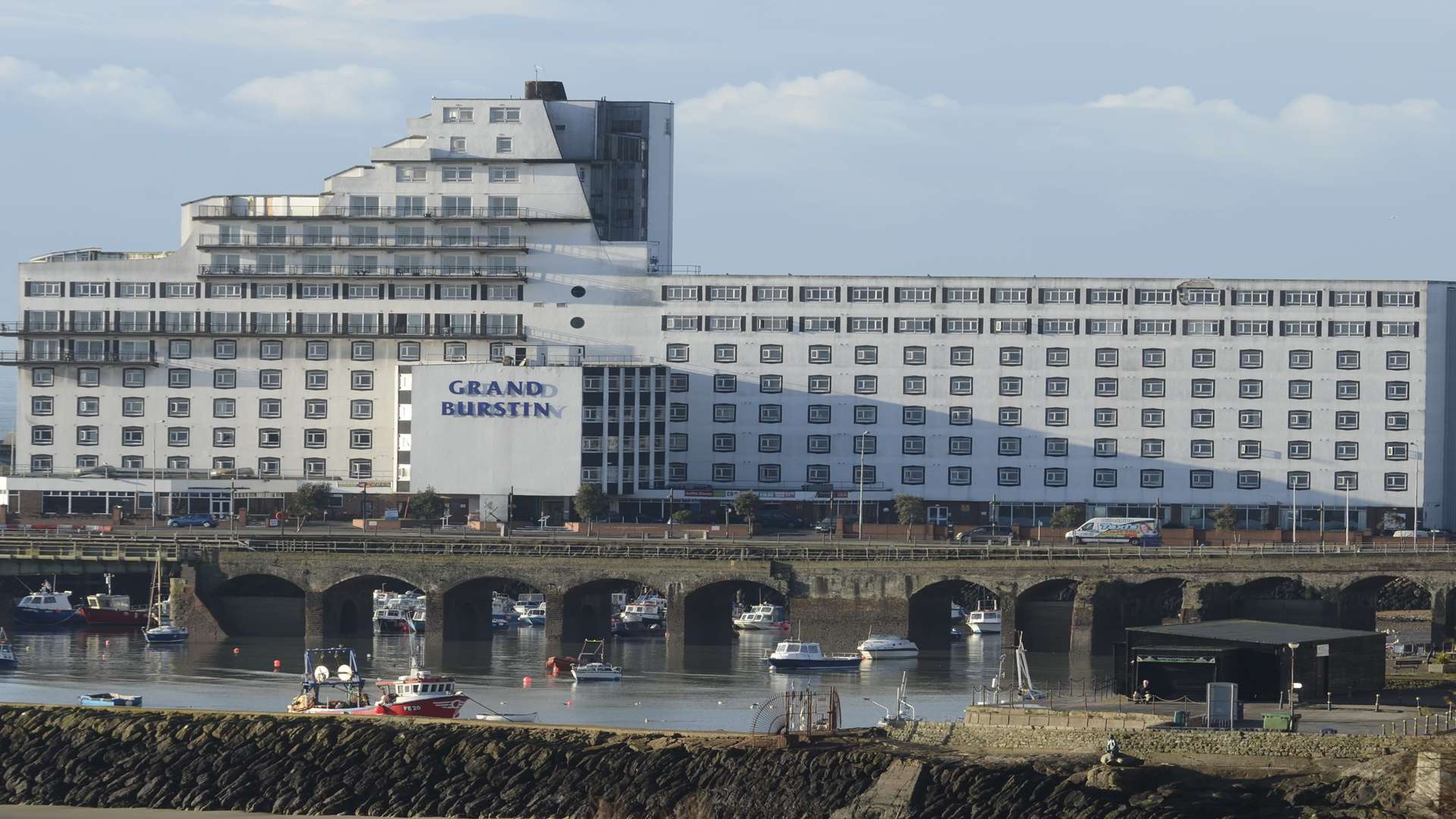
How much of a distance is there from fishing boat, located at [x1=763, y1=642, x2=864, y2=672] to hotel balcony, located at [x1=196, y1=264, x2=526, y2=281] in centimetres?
6327

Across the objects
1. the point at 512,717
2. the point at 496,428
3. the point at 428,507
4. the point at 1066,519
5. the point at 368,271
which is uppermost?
the point at 368,271

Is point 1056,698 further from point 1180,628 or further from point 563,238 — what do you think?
point 563,238

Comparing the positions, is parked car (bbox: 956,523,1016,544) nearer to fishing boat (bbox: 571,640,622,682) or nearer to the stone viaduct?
the stone viaduct

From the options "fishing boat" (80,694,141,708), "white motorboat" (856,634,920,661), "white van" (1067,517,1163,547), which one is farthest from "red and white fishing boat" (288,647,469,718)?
"white van" (1067,517,1163,547)

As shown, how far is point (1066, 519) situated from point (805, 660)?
5646cm

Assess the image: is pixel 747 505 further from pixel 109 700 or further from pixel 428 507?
pixel 109 700

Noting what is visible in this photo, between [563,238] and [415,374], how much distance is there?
17474 mm

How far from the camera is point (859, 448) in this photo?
7421 inches

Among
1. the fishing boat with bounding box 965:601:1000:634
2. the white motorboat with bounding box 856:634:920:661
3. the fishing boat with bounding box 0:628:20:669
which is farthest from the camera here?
the fishing boat with bounding box 965:601:1000:634

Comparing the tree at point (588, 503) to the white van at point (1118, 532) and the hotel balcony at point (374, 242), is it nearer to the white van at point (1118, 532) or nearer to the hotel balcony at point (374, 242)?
the hotel balcony at point (374, 242)

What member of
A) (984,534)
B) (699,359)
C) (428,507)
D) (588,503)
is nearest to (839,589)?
(588,503)

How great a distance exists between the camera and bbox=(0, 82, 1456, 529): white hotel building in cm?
18562

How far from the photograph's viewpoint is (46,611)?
158250mm

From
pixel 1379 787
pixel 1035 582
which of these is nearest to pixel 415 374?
pixel 1035 582
